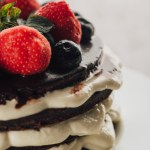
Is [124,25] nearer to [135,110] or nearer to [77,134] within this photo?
[135,110]

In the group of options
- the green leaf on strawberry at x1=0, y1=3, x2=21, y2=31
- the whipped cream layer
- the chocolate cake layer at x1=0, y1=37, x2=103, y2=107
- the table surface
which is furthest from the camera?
the table surface

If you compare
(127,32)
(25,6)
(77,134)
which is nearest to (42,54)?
(77,134)

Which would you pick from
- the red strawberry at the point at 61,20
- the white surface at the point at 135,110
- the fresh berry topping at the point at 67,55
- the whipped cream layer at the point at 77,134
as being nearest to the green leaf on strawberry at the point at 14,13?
the red strawberry at the point at 61,20

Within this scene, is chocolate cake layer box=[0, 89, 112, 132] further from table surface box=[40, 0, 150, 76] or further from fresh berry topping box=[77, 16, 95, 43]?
table surface box=[40, 0, 150, 76]

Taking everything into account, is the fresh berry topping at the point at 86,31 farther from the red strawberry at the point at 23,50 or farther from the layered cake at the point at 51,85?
the red strawberry at the point at 23,50

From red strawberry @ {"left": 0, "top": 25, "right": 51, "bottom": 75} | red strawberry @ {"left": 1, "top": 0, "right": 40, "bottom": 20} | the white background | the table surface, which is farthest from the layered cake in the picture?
the table surface

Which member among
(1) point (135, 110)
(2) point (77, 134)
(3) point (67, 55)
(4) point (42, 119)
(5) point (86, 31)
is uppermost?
(3) point (67, 55)
